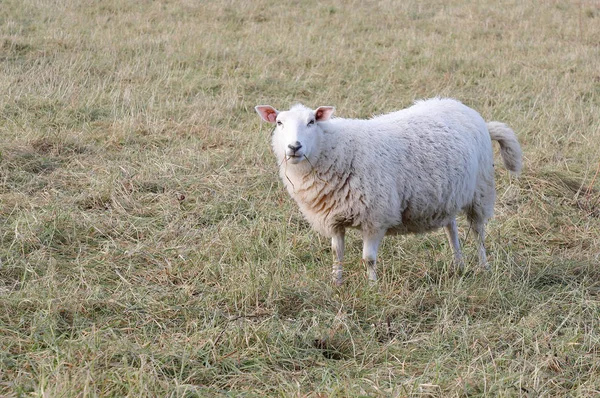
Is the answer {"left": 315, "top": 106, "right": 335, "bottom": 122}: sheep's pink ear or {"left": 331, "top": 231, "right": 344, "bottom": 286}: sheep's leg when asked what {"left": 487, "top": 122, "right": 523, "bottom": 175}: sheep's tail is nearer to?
{"left": 315, "top": 106, "right": 335, "bottom": 122}: sheep's pink ear

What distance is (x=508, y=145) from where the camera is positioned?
5.04m

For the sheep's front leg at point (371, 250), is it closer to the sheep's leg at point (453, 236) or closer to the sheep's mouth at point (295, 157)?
the sheep's mouth at point (295, 157)

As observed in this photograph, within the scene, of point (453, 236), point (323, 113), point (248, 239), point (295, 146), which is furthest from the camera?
point (453, 236)

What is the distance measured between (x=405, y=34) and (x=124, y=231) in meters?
7.55

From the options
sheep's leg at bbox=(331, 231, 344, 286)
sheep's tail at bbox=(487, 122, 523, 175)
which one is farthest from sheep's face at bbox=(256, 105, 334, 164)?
sheep's tail at bbox=(487, 122, 523, 175)

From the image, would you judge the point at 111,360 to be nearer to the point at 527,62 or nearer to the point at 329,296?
the point at 329,296

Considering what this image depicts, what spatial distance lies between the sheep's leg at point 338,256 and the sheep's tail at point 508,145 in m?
1.49

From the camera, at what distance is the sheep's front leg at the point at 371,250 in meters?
4.19

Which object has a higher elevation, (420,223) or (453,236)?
(420,223)

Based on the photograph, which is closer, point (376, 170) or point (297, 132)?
point (297, 132)

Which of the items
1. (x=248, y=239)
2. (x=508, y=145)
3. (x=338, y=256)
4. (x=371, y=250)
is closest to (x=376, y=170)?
(x=371, y=250)

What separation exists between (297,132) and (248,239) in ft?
2.74

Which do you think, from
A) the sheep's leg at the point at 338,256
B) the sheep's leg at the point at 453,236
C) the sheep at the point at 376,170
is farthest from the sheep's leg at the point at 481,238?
the sheep's leg at the point at 338,256

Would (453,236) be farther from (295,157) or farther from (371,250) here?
(295,157)
